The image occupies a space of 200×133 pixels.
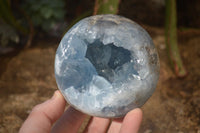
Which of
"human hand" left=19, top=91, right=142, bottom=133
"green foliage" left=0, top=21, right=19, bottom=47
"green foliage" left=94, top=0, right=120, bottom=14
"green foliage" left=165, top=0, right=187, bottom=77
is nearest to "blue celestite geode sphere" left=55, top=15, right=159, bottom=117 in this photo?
"human hand" left=19, top=91, right=142, bottom=133

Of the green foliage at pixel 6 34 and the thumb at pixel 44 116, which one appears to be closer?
the thumb at pixel 44 116

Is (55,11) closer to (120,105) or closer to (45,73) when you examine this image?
(45,73)

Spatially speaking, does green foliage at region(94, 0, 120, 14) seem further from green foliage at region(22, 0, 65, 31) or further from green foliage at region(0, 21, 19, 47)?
green foliage at region(0, 21, 19, 47)

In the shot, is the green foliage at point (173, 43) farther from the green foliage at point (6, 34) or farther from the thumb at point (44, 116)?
the green foliage at point (6, 34)

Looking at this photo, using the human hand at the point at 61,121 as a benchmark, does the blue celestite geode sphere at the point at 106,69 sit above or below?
above

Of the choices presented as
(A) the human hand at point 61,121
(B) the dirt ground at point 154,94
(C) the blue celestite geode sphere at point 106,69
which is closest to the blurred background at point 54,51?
(B) the dirt ground at point 154,94

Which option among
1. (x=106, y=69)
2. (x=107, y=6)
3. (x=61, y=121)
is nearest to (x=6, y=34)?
(x=107, y=6)

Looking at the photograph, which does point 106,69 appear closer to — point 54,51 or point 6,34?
point 54,51
